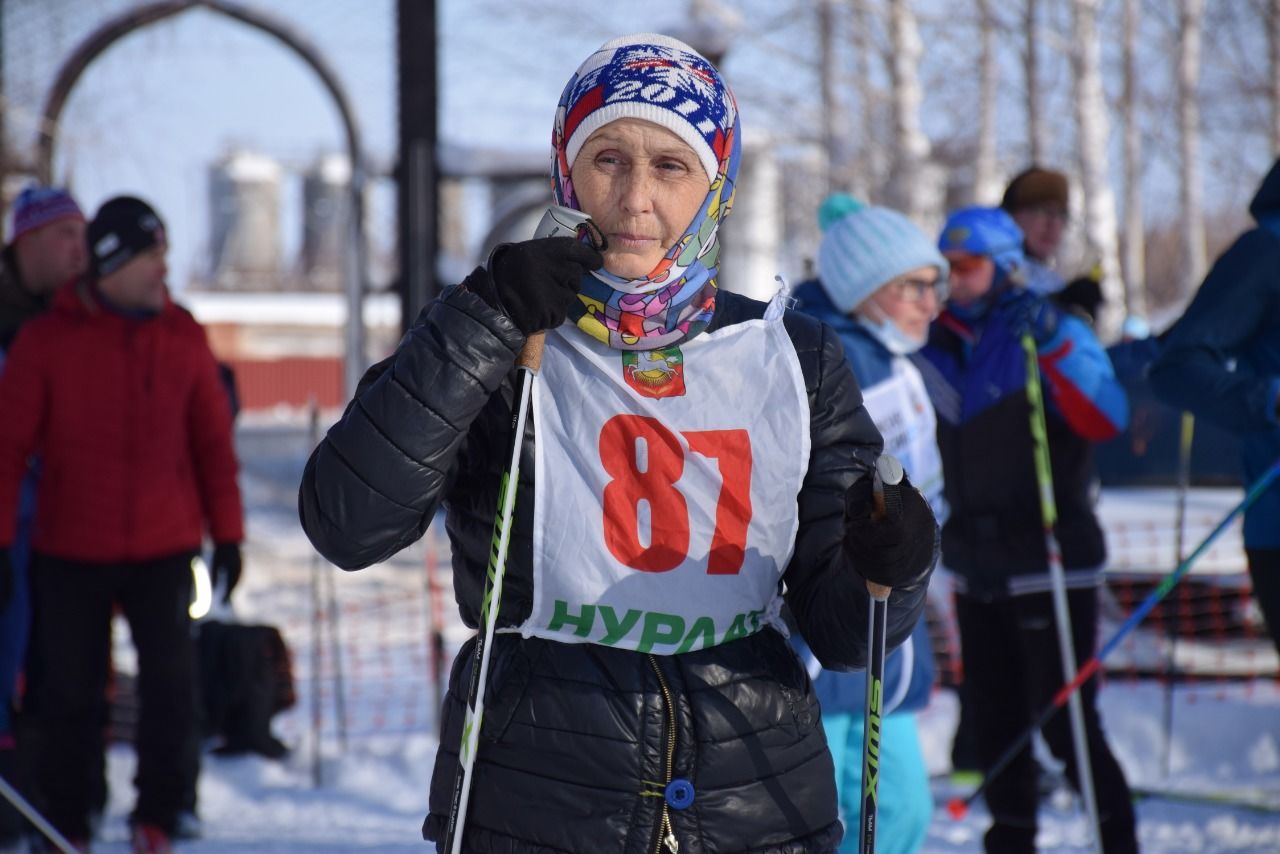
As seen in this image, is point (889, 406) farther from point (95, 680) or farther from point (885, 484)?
point (95, 680)

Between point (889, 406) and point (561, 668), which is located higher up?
point (889, 406)

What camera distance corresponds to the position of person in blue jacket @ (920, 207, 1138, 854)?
13.4 ft

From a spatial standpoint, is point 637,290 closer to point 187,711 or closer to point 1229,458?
point 187,711

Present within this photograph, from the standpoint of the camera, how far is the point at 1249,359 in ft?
11.3

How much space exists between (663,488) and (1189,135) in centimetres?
1508

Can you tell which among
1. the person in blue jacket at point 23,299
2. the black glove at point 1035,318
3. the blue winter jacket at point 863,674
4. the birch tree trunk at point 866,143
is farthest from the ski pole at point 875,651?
the birch tree trunk at point 866,143

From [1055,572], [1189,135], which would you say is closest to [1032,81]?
[1189,135]

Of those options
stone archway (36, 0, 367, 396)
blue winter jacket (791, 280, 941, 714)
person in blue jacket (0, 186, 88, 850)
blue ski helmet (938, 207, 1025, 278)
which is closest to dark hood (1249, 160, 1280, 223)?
blue ski helmet (938, 207, 1025, 278)

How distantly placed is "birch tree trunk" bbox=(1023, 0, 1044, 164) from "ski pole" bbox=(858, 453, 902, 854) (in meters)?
12.4

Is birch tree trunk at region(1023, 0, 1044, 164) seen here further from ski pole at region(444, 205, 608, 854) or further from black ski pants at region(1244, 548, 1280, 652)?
ski pole at region(444, 205, 608, 854)

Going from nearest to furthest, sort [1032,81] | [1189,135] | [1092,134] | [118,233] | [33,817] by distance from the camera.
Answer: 1. [33,817]
2. [118,233]
3. [1092,134]
4. [1032,81]
5. [1189,135]

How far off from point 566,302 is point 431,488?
0.30 m

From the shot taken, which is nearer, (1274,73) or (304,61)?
(304,61)

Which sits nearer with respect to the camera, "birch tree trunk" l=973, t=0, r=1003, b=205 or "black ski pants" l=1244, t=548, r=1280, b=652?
"black ski pants" l=1244, t=548, r=1280, b=652
